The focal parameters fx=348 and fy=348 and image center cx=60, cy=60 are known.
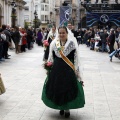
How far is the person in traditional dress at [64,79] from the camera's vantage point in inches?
249

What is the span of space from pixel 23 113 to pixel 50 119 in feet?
2.16

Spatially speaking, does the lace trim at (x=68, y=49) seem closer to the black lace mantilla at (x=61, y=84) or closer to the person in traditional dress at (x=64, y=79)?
the person in traditional dress at (x=64, y=79)

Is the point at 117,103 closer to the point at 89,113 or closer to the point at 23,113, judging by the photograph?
the point at 89,113

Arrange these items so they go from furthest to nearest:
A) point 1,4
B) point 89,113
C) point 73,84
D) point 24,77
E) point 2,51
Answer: point 1,4 < point 2,51 < point 24,77 < point 89,113 < point 73,84

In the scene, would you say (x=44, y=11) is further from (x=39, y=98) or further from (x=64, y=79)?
(x=64, y=79)

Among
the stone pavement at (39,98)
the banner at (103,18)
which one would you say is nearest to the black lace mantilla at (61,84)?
the stone pavement at (39,98)

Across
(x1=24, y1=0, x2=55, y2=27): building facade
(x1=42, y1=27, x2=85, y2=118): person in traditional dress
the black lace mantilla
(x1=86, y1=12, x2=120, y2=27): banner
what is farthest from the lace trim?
(x1=24, y1=0, x2=55, y2=27): building facade

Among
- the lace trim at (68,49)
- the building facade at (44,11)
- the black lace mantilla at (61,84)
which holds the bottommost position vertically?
the black lace mantilla at (61,84)

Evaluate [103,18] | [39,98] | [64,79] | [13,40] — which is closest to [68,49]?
[64,79]

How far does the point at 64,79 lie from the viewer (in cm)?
637

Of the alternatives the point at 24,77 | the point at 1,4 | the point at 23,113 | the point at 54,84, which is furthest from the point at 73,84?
the point at 1,4

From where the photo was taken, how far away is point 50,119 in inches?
253

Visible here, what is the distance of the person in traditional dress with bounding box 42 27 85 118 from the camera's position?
Answer: 20.8ft

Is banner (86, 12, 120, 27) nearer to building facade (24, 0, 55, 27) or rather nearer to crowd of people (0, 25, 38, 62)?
crowd of people (0, 25, 38, 62)
